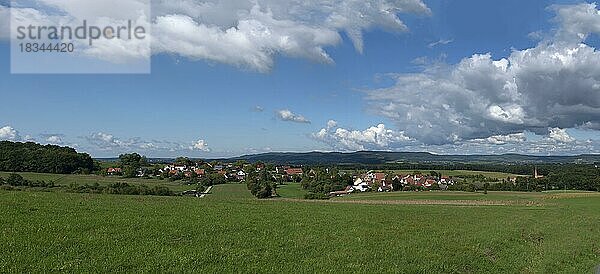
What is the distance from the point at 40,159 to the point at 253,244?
8832cm

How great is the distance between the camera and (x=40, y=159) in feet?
304

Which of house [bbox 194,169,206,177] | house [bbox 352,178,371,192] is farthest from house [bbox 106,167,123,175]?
house [bbox 352,178,371,192]

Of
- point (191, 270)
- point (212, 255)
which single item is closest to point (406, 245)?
point (212, 255)

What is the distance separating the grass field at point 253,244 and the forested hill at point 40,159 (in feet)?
234

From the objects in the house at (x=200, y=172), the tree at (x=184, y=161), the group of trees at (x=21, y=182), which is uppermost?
the tree at (x=184, y=161)

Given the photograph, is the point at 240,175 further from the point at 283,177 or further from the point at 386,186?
the point at 386,186

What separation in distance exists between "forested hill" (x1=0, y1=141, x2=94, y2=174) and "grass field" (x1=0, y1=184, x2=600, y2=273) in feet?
234

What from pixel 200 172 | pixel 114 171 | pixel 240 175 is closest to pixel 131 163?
pixel 114 171

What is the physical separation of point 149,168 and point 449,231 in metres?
103

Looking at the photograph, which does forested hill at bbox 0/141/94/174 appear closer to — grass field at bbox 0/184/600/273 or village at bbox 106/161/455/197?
village at bbox 106/161/455/197

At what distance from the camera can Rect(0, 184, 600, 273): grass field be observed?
1446cm

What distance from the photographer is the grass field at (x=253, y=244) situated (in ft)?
47.4

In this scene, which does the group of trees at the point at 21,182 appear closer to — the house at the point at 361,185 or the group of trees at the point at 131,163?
the group of trees at the point at 131,163

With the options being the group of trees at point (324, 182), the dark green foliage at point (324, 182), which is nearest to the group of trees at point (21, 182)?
the group of trees at point (324, 182)
